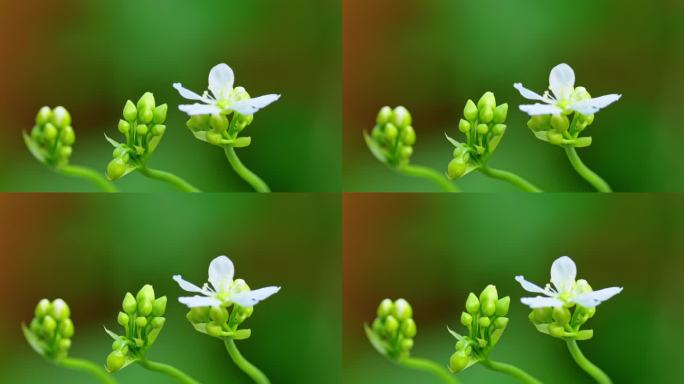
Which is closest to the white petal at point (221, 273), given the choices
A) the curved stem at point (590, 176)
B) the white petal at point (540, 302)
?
the white petal at point (540, 302)

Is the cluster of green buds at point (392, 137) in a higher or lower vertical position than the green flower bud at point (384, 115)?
lower

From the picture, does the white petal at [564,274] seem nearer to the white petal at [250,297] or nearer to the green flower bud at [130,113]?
the white petal at [250,297]

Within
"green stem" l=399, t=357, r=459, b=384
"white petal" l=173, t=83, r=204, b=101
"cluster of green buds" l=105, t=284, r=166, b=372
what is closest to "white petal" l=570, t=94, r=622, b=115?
"green stem" l=399, t=357, r=459, b=384

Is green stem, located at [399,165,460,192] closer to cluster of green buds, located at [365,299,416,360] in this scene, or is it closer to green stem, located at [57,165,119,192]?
cluster of green buds, located at [365,299,416,360]

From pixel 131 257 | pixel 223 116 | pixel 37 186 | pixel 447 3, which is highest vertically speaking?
pixel 447 3

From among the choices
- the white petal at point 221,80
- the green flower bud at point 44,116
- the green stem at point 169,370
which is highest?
the white petal at point 221,80

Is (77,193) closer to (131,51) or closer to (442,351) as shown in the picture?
(131,51)

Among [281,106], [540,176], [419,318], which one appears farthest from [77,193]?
[540,176]
